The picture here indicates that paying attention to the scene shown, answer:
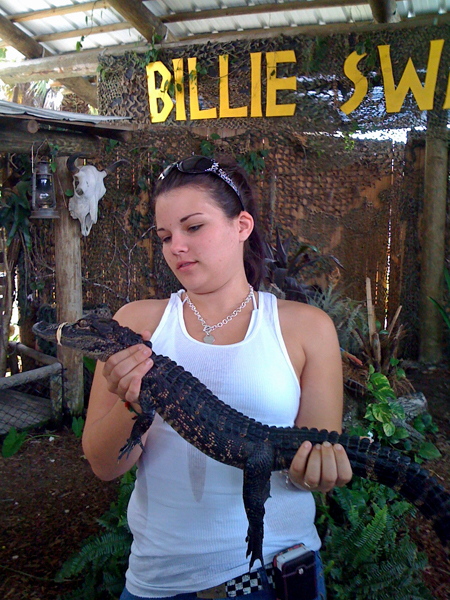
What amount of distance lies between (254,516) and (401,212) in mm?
5297

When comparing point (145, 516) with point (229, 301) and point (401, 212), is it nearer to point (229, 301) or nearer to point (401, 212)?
point (229, 301)

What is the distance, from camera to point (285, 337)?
4.95 ft

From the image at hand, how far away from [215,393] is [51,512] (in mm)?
2588

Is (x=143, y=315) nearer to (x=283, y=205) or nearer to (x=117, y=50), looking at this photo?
(x=283, y=205)

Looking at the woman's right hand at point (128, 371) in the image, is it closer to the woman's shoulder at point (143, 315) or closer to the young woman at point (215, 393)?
the young woman at point (215, 393)

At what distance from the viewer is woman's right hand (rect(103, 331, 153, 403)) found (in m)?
1.30

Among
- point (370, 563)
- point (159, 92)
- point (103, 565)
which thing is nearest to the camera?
point (370, 563)

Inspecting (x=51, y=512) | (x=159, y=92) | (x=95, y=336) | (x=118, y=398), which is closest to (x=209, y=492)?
(x=118, y=398)

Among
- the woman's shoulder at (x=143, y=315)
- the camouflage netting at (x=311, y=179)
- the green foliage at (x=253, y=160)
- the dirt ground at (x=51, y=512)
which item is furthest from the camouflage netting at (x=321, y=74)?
the woman's shoulder at (x=143, y=315)

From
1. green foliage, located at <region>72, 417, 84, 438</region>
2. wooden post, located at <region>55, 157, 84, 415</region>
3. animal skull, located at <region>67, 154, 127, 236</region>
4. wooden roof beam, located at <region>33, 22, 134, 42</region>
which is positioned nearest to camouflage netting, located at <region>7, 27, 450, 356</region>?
wooden post, located at <region>55, 157, 84, 415</region>

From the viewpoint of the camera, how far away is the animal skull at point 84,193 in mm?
4527

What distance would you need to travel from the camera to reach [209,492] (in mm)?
1372

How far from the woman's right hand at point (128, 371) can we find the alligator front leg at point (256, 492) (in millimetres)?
402

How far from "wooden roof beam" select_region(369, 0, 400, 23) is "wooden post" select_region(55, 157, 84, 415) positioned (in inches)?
134
